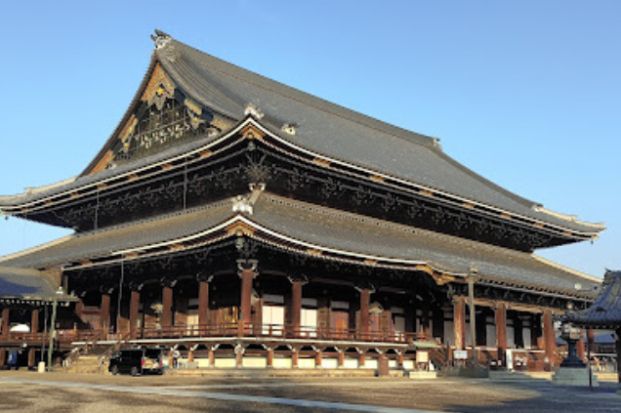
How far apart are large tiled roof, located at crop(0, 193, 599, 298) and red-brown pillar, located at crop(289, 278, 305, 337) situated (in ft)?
8.89

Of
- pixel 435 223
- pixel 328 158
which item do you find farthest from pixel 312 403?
pixel 435 223

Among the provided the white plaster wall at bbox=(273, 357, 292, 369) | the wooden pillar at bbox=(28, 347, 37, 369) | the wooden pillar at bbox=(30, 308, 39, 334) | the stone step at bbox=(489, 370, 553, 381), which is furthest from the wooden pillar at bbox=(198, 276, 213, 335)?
the stone step at bbox=(489, 370, 553, 381)

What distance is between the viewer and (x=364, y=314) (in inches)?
1522

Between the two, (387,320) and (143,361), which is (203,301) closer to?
(143,361)

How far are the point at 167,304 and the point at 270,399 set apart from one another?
2007cm

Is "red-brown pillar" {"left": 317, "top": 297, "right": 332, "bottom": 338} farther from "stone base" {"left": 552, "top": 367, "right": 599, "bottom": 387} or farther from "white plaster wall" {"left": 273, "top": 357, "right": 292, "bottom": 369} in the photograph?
"stone base" {"left": 552, "top": 367, "right": 599, "bottom": 387}

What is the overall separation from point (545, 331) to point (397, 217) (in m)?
14.4

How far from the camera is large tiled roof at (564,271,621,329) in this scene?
→ 84.5 ft

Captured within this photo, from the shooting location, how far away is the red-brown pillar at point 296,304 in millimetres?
34875

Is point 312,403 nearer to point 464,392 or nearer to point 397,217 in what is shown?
point 464,392

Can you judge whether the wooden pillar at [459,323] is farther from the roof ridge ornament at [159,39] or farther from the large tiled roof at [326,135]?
the roof ridge ornament at [159,39]

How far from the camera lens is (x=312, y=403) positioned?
18.6 metres

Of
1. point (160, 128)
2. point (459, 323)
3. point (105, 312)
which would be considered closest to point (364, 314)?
point (459, 323)

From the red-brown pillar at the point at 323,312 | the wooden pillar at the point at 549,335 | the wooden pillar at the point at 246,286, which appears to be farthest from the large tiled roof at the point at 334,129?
the red-brown pillar at the point at 323,312
